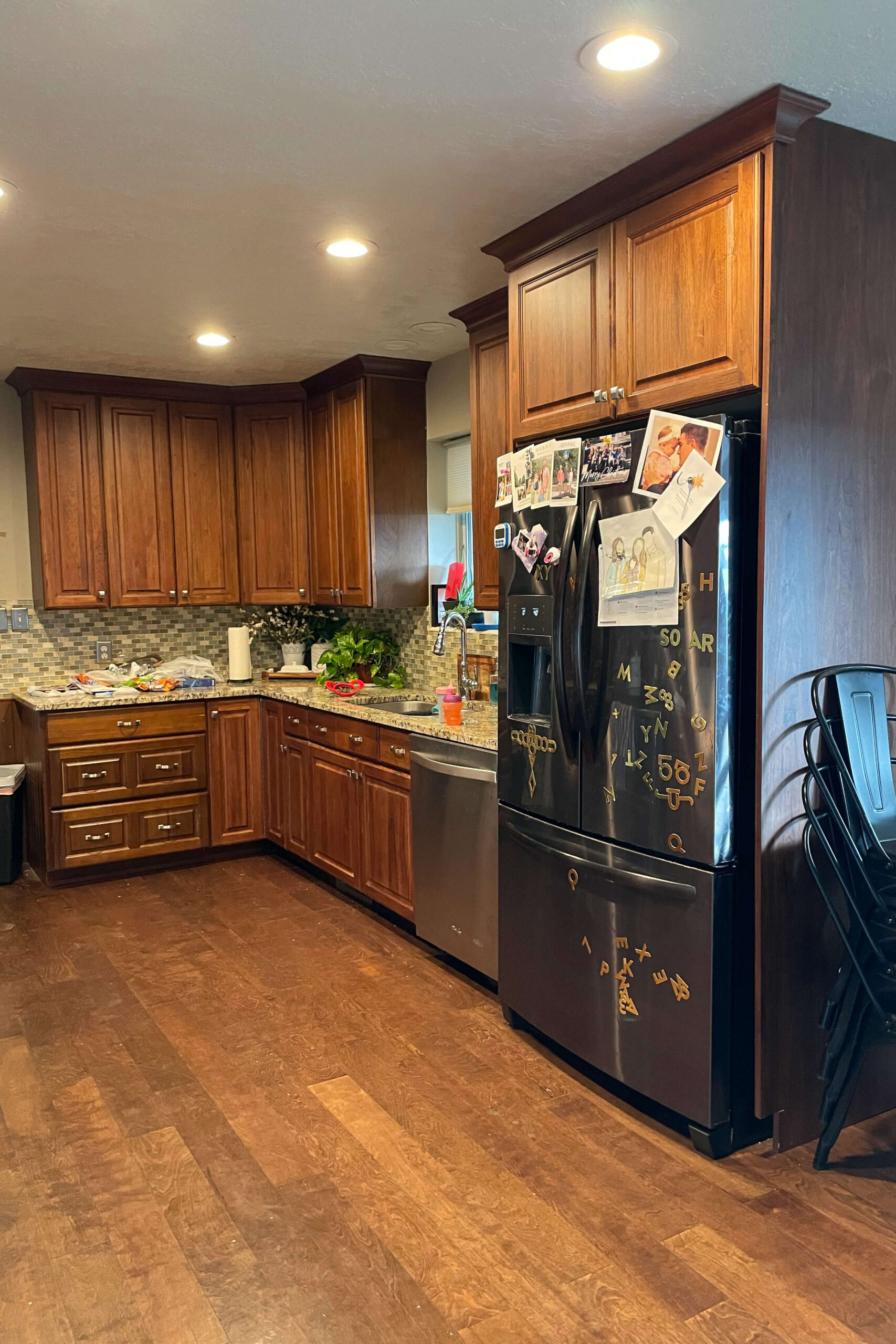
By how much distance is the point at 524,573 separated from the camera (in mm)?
2875

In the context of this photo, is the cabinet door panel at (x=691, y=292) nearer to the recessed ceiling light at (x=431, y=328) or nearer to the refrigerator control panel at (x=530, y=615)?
Result: the refrigerator control panel at (x=530, y=615)

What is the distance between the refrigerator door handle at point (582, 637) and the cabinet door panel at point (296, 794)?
2.22 metres

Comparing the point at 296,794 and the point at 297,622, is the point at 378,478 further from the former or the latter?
the point at 296,794

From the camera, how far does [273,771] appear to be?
5.00 meters

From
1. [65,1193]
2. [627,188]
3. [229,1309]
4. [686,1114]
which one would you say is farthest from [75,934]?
[627,188]

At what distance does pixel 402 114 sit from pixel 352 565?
271 cm

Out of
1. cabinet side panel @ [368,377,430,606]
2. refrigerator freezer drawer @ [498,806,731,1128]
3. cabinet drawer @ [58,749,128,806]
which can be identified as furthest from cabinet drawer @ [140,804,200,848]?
refrigerator freezer drawer @ [498,806,731,1128]

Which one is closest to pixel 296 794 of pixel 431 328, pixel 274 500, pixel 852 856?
pixel 274 500

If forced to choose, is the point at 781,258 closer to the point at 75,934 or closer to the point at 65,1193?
the point at 65,1193

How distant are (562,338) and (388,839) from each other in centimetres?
204

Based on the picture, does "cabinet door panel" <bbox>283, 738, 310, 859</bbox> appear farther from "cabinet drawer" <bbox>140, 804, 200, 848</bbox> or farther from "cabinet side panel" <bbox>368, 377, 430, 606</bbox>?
"cabinet side panel" <bbox>368, 377, 430, 606</bbox>

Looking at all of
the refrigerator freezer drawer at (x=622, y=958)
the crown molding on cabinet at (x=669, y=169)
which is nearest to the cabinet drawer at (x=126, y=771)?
the refrigerator freezer drawer at (x=622, y=958)

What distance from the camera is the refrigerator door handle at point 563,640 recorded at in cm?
266

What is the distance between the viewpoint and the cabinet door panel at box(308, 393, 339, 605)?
4.98m
